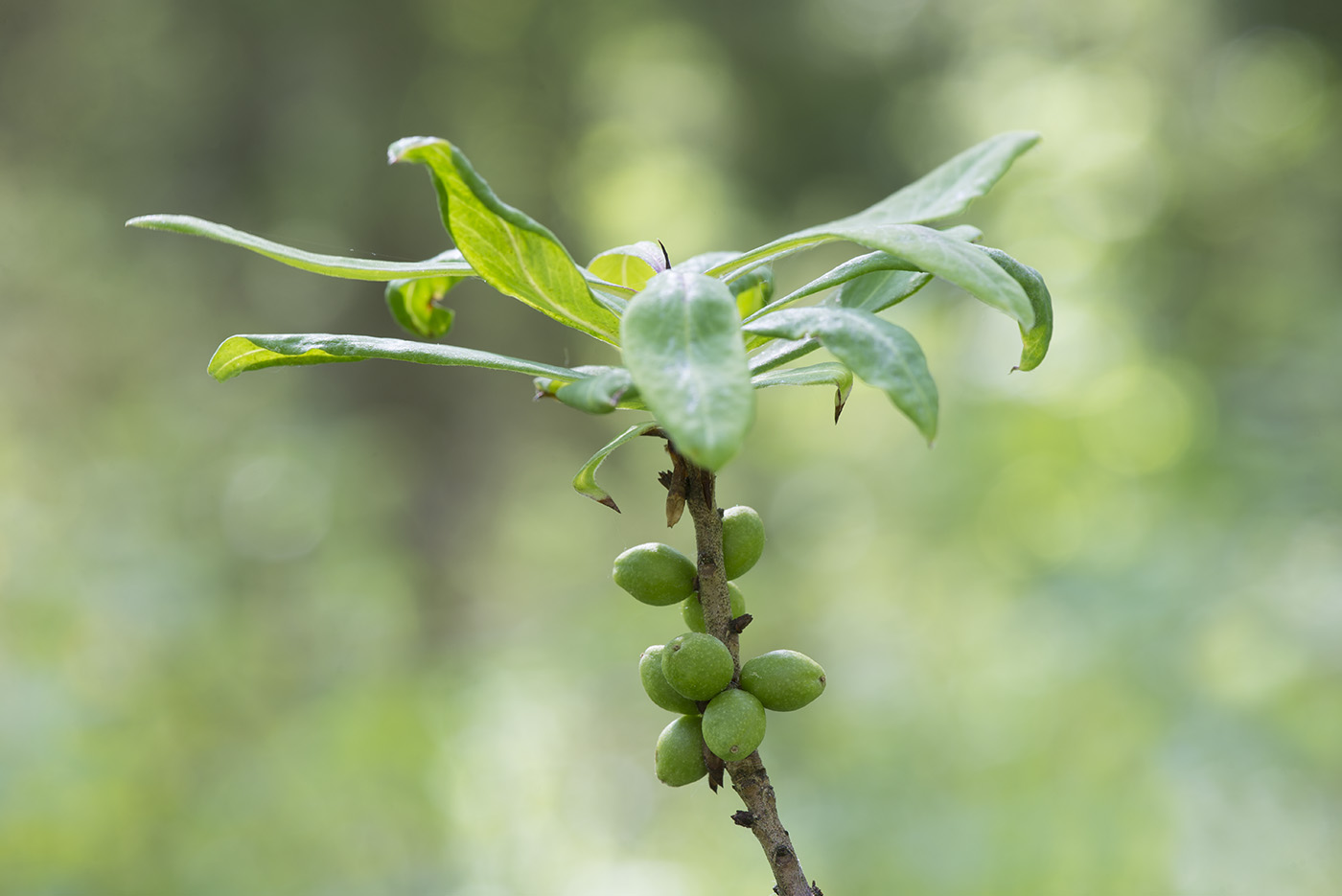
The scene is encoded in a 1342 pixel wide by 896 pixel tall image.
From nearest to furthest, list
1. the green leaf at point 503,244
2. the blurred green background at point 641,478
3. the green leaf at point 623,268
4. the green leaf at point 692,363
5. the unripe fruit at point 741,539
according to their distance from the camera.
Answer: the green leaf at point 692,363 → the green leaf at point 503,244 → the unripe fruit at point 741,539 → the green leaf at point 623,268 → the blurred green background at point 641,478

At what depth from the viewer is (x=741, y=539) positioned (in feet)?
1.76

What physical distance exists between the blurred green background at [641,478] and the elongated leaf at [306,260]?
1948 mm

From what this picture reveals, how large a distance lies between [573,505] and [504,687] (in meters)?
1.81

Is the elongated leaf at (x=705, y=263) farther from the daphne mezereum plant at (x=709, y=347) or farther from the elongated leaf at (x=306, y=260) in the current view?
the elongated leaf at (x=306, y=260)

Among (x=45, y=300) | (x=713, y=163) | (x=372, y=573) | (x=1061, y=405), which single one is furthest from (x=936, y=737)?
(x=45, y=300)

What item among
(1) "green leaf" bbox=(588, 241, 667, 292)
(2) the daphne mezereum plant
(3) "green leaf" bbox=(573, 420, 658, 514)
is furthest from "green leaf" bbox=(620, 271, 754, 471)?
(1) "green leaf" bbox=(588, 241, 667, 292)

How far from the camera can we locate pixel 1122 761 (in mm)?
2225

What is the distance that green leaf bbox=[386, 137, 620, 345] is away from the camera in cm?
43

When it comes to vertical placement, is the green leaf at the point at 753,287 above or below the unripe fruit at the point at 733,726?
above

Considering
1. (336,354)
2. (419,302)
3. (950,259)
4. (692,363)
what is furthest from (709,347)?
(419,302)

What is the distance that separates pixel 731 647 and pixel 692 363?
0.67 ft

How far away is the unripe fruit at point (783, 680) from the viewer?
501mm

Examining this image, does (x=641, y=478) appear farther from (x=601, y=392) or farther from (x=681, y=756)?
(x=601, y=392)

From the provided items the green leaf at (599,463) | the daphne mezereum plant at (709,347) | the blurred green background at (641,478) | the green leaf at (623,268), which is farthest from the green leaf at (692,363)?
the blurred green background at (641,478)
